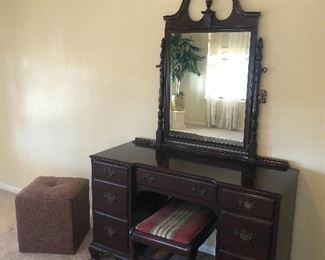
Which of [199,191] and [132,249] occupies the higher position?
[199,191]

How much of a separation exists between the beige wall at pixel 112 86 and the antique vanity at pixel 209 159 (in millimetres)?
102

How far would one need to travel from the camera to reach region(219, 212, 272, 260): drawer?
1721mm

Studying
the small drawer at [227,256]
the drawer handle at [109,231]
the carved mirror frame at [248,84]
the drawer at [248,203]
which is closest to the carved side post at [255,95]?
the carved mirror frame at [248,84]

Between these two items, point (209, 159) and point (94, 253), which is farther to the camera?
point (94, 253)

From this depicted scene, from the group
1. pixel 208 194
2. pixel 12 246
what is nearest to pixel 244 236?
pixel 208 194

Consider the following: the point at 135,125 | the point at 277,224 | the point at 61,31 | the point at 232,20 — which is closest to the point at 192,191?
the point at 277,224

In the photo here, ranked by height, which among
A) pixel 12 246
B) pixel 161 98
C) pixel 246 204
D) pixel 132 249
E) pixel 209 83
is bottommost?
pixel 12 246

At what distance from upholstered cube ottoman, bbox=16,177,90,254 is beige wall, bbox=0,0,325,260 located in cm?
51

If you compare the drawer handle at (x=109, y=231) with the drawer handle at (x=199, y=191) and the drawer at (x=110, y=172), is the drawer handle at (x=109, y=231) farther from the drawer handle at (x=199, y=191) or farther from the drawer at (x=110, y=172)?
the drawer handle at (x=199, y=191)

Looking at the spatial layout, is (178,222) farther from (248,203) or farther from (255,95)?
(255,95)

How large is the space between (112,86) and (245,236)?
148 centimetres

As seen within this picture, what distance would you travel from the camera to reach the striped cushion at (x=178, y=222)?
1912 millimetres

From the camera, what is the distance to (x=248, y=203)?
1733 millimetres

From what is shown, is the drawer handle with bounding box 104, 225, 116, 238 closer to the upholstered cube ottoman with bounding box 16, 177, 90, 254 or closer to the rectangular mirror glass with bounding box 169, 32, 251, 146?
the upholstered cube ottoman with bounding box 16, 177, 90, 254
